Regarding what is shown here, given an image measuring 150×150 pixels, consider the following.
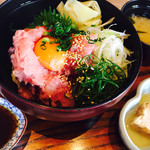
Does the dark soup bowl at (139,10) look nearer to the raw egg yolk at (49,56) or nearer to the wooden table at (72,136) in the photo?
the raw egg yolk at (49,56)

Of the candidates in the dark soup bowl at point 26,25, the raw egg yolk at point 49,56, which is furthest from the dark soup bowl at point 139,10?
the raw egg yolk at point 49,56

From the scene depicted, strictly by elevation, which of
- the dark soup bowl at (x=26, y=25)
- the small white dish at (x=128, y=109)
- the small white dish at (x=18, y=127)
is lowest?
the small white dish at (x=128, y=109)

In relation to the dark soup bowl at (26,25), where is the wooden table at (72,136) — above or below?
below

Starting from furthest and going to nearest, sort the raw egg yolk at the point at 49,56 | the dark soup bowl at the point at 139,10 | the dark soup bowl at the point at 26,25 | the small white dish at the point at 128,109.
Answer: the dark soup bowl at the point at 139,10, the raw egg yolk at the point at 49,56, the small white dish at the point at 128,109, the dark soup bowl at the point at 26,25

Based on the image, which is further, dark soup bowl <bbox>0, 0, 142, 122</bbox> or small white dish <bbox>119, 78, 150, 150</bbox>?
small white dish <bbox>119, 78, 150, 150</bbox>

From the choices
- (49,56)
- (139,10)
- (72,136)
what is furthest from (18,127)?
(139,10)

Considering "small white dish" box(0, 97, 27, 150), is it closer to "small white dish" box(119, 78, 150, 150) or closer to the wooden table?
the wooden table

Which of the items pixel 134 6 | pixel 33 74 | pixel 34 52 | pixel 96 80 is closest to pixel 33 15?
pixel 34 52

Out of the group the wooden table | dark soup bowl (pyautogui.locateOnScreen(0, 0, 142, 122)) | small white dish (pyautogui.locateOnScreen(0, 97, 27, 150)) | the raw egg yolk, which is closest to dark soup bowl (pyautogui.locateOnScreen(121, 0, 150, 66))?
dark soup bowl (pyautogui.locateOnScreen(0, 0, 142, 122))
